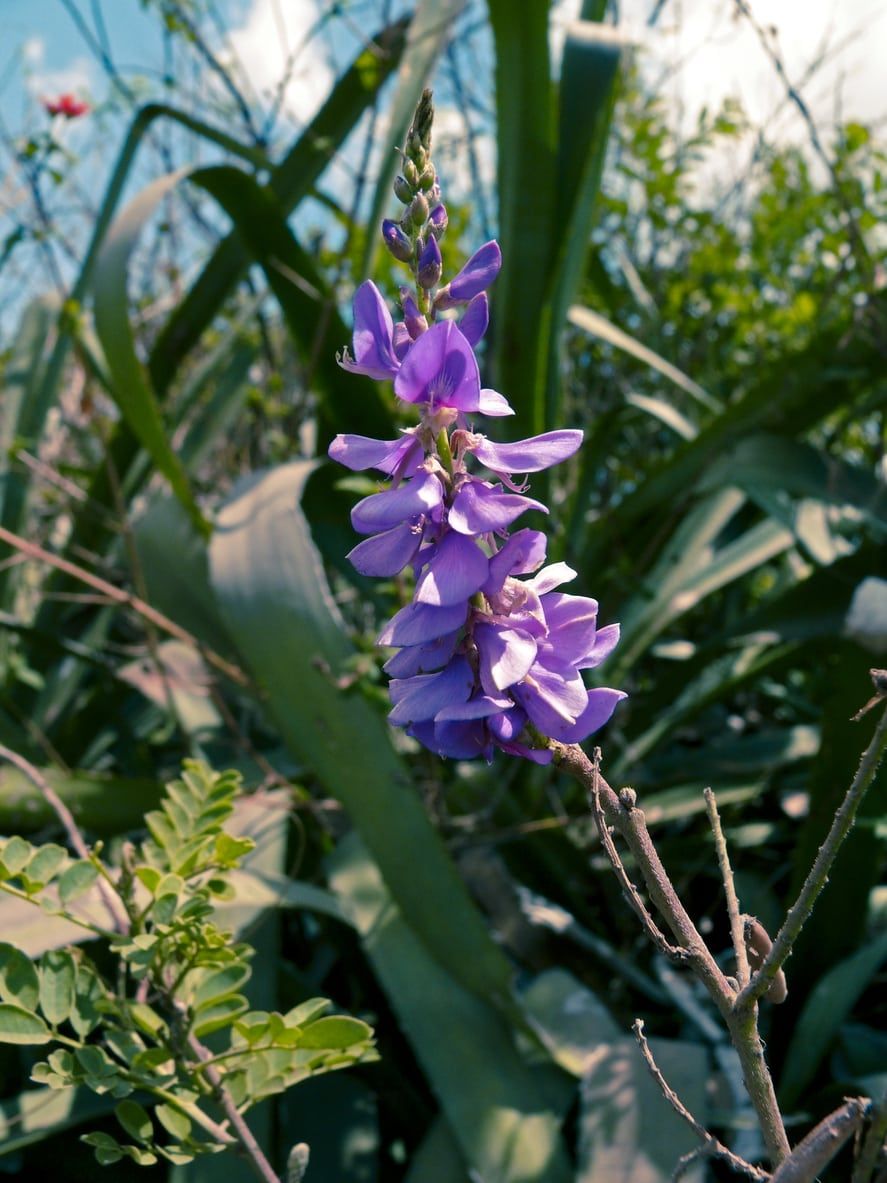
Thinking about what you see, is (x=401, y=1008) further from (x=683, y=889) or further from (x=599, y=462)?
(x=599, y=462)

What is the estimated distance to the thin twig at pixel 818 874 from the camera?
39cm

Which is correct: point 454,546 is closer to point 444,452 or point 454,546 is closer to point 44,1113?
point 444,452

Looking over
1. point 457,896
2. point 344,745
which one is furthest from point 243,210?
point 457,896

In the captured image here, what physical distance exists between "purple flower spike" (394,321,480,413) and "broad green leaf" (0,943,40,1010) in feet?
1.45

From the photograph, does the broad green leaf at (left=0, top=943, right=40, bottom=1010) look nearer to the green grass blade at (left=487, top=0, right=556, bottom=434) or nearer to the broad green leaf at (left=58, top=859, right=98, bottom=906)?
the broad green leaf at (left=58, top=859, right=98, bottom=906)

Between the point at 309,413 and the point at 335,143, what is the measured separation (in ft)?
2.03

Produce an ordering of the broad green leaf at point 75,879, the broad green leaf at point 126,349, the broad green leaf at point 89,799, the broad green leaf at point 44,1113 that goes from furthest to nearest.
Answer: the broad green leaf at point 126,349
the broad green leaf at point 89,799
the broad green leaf at point 44,1113
the broad green leaf at point 75,879

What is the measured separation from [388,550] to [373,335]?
3.7 inches

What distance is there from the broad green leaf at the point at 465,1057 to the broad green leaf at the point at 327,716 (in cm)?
3

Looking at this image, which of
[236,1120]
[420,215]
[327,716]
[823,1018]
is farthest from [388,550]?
[823,1018]

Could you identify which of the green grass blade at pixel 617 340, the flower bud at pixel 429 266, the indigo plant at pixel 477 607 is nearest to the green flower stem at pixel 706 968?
the indigo plant at pixel 477 607

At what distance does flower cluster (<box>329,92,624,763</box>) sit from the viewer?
17.4 inches

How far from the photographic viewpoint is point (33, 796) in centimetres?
144

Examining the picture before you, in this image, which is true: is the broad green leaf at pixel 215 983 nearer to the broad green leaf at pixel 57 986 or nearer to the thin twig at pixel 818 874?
the broad green leaf at pixel 57 986
